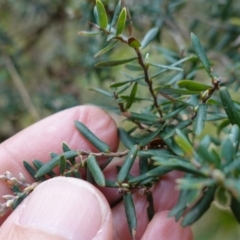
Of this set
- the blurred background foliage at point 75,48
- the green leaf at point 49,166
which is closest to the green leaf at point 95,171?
the green leaf at point 49,166

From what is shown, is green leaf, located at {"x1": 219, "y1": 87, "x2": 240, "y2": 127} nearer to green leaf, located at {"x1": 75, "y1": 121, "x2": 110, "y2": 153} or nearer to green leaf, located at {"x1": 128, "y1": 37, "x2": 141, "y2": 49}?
green leaf, located at {"x1": 128, "y1": 37, "x2": 141, "y2": 49}

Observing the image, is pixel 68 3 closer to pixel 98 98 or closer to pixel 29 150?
pixel 98 98

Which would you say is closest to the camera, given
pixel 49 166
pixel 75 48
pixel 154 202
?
pixel 49 166

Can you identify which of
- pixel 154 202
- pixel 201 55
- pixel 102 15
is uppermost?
pixel 102 15

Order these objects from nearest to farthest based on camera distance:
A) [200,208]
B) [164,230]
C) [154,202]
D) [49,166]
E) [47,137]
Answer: [200,208] → [49,166] → [164,230] → [154,202] → [47,137]

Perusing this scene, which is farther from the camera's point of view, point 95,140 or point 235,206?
point 95,140

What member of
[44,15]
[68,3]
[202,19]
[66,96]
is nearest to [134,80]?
[202,19]

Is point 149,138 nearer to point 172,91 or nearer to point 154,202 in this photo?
point 172,91

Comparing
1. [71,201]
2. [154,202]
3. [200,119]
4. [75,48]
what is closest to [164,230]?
[154,202]
